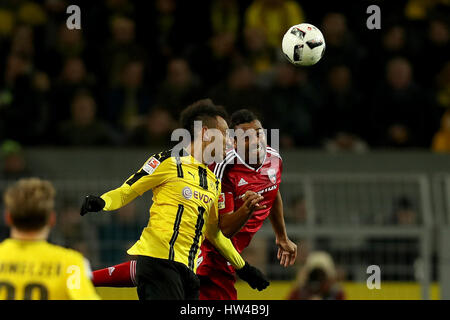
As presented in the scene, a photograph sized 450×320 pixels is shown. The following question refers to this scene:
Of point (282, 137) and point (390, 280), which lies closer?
point (390, 280)

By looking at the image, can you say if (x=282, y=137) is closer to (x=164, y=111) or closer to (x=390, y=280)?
(x=164, y=111)

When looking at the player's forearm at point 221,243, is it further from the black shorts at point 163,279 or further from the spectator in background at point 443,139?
the spectator in background at point 443,139

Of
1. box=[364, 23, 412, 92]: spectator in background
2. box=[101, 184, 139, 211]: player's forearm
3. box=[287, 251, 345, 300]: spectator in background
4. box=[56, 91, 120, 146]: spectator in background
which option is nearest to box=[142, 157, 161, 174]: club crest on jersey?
box=[101, 184, 139, 211]: player's forearm

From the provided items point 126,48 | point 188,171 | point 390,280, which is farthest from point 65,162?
point 188,171

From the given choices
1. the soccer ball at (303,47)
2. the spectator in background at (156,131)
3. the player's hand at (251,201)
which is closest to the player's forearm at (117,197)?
the player's hand at (251,201)

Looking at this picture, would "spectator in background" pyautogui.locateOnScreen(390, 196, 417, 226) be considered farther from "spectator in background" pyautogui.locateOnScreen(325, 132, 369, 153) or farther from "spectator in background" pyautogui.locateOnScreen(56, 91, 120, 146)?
"spectator in background" pyautogui.locateOnScreen(56, 91, 120, 146)

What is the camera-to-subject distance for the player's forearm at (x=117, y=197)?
5988 millimetres

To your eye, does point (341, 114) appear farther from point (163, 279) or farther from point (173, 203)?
point (163, 279)

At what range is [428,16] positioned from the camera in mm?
13852

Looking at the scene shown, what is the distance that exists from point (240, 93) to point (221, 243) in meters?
5.41

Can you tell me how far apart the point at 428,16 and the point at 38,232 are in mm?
10223

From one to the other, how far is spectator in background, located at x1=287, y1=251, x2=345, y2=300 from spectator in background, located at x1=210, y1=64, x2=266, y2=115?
2.75 metres

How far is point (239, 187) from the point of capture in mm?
7102

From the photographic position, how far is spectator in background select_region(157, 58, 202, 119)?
1174 cm
